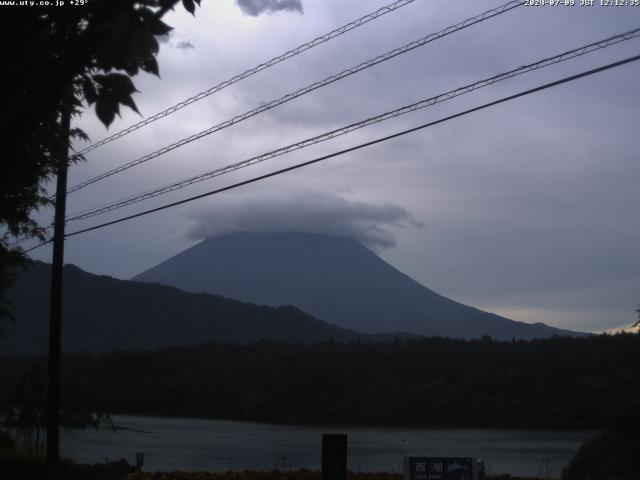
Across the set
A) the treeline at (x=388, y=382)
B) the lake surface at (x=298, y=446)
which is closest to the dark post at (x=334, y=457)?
the lake surface at (x=298, y=446)

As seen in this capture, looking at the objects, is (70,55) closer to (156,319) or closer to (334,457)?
(334,457)

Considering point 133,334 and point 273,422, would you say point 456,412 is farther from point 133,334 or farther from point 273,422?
point 133,334

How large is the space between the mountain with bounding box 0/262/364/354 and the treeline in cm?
2868

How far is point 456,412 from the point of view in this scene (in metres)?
51.7

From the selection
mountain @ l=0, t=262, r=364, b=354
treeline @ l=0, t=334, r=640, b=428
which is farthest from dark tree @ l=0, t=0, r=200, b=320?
mountain @ l=0, t=262, r=364, b=354

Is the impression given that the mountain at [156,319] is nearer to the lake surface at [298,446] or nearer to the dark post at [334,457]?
the lake surface at [298,446]

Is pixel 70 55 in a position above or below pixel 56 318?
above

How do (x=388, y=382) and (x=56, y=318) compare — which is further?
(x=388, y=382)

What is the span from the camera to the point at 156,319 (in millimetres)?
108125

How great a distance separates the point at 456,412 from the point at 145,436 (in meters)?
19.8

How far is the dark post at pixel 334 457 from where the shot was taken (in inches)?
417

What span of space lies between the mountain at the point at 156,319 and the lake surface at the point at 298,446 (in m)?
45.6

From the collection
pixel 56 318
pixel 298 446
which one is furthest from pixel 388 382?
pixel 56 318

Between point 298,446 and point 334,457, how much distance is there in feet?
87.4
